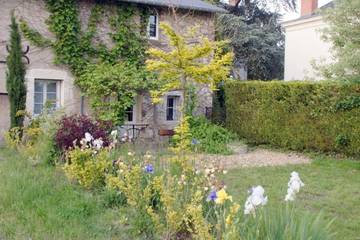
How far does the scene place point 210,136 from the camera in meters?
15.6

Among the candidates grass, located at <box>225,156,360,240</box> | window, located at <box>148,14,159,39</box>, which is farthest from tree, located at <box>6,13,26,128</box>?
grass, located at <box>225,156,360,240</box>

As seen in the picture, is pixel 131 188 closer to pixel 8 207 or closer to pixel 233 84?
pixel 8 207

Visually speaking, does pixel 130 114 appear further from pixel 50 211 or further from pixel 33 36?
pixel 50 211

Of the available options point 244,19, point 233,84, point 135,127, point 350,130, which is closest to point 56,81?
point 135,127

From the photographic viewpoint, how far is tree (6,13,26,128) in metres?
14.3

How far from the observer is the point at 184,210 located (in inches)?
194

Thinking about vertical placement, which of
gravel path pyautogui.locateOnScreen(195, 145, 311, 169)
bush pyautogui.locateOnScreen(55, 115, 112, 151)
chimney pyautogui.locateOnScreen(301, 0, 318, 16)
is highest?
chimney pyautogui.locateOnScreen(301, 0, 318, 16)

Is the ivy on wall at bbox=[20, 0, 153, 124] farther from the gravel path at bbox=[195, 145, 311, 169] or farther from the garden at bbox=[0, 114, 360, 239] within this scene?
the garden at bbox=[0, 114, 360, 239]

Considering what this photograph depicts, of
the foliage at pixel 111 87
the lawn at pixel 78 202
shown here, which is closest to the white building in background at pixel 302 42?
the foliage at pixel 111 87

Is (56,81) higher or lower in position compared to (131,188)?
higher

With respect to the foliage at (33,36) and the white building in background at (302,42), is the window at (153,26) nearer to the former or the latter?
the foliage at (33,36)

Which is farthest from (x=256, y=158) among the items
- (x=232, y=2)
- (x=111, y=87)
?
(x=232, y=2)

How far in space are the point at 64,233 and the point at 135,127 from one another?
12.1 m

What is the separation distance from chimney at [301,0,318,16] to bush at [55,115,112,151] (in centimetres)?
1858
